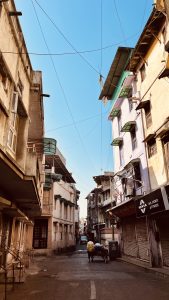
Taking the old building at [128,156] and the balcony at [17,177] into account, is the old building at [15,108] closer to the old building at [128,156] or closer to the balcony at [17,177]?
the balcony at [17,177]

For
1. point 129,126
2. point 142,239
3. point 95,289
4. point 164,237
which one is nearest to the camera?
point 95,289

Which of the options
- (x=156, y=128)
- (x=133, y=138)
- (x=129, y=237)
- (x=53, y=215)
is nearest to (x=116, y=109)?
(x=133, y=138)

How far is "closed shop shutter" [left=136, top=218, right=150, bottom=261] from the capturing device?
52.1 feet

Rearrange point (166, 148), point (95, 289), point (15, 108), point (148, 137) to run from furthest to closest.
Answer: point (148, 137) → point (166, 148) → point (95, 289) → point (15, 108)

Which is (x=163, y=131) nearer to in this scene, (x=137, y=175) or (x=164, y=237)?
(x=137, y=175)

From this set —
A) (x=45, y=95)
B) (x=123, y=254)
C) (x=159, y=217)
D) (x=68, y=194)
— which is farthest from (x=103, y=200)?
(x=45, y=95)

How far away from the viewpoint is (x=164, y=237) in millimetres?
13680

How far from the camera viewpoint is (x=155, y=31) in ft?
48.8

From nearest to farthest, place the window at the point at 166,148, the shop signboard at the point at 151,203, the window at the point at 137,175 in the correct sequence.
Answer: the shop signboard at the point at 151,203 < the window at the point at 166,148 < the window at the point at 137,175

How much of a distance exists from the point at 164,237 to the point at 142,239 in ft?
10.9

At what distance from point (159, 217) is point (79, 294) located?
23.6 feet

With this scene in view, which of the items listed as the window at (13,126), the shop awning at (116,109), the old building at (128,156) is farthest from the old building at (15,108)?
the shop awning at (116,109)

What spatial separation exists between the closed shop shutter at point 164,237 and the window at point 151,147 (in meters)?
3.95

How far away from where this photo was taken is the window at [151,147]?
14.8 metres
